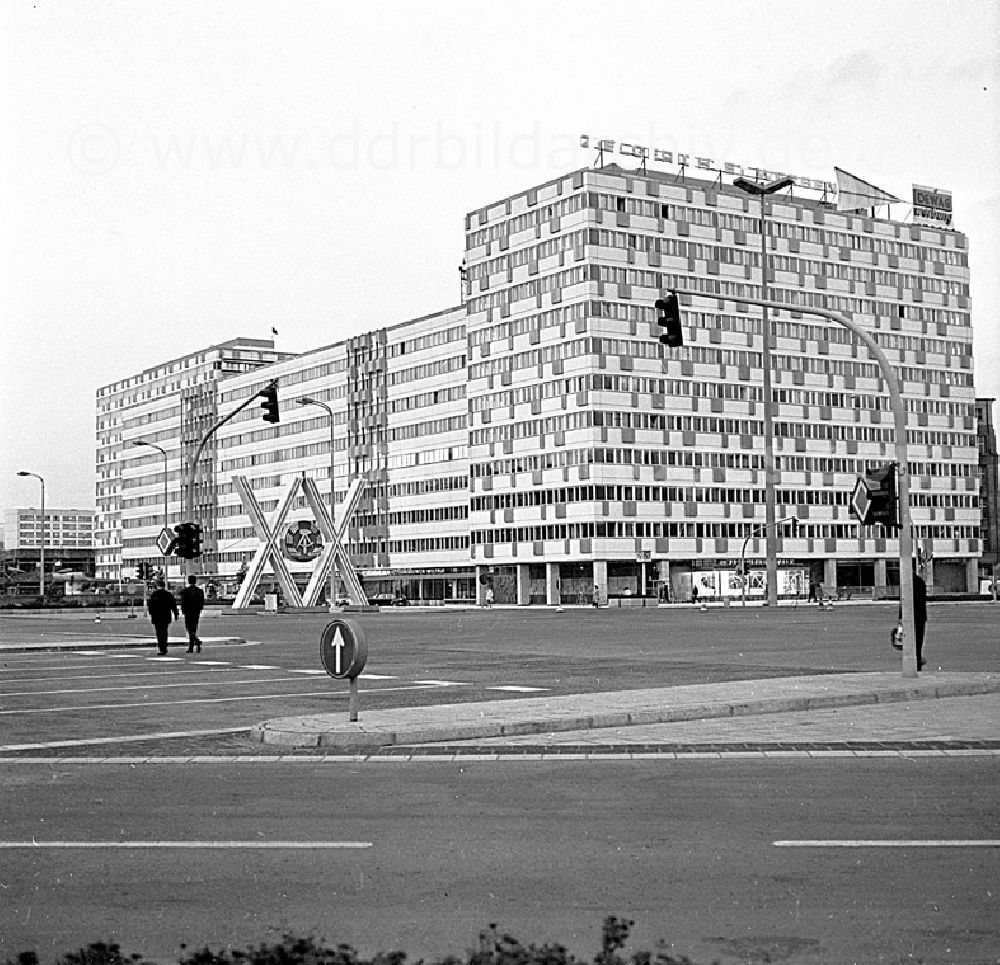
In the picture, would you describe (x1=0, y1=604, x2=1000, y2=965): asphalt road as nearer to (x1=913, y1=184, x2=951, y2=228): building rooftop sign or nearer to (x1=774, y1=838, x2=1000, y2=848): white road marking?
(x1=774, y1=838, x2=1000, y2=848): white road marking

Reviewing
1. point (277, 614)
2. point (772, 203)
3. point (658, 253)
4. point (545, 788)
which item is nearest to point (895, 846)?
point (545, 788)

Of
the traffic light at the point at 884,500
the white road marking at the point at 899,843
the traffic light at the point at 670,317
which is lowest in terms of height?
the white road marking at the point at 899,843

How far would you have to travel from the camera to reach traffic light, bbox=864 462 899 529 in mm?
20391

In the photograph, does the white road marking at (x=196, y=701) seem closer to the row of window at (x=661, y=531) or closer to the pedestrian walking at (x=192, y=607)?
the pedestrian walking at (x=192, y=607)

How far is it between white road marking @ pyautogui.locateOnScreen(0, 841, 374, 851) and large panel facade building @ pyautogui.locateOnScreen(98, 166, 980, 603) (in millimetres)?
83248

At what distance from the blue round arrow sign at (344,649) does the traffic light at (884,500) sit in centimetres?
945

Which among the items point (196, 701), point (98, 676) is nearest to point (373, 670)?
point (98, 676)

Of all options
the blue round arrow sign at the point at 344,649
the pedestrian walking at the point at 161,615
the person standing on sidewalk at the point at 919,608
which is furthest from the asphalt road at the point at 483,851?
the pedestrian walking at the point at 161,615

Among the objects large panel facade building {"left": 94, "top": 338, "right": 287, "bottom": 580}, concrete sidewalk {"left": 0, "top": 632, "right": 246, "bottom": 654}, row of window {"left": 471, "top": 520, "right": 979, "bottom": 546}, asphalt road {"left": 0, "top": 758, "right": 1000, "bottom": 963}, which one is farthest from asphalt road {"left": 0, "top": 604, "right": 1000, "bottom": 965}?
large panel facade building {"left": 94, "top": 338, "right": 287, "bottom": 580}

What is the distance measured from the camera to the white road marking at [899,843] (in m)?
7.85

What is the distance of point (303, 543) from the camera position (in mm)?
72438

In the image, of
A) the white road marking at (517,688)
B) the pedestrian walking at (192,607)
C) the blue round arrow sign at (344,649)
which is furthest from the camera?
the pedestrian walking at (192,607)

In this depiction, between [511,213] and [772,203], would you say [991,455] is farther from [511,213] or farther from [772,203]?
[511,213]

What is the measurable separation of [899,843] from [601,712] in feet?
24.3
